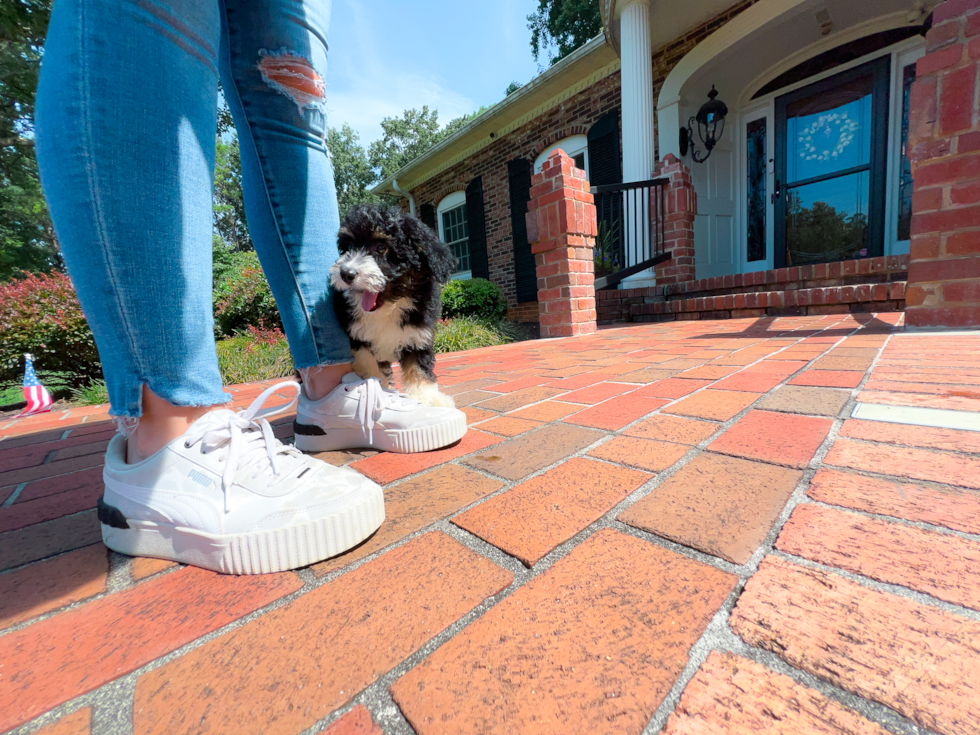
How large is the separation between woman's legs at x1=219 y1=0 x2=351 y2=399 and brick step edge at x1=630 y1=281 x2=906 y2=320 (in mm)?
4522

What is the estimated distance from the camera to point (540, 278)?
14.8ft

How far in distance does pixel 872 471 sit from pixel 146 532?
150cm

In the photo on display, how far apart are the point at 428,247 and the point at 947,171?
3049 mm

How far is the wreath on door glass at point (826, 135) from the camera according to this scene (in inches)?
228

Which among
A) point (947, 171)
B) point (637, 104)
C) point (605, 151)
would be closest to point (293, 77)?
point (947, 171)

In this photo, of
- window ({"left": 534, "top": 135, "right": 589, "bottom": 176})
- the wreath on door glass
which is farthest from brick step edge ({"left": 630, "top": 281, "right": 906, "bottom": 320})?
window ({"left": 534, "top": 135, "right": 589, "bottom": 176})

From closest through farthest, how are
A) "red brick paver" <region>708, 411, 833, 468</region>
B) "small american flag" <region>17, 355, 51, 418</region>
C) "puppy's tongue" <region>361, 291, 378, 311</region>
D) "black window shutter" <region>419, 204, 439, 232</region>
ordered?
"red brick paver" <region>708, 411, 833, 468</region> → "puppy's tongue" <region>361, 291, 378, 311</region> → "small american flag" <region>17, 355, 51, 418</region> → "black window shutter" <region>419, 204, 439, 232</region>

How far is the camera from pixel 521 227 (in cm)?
883

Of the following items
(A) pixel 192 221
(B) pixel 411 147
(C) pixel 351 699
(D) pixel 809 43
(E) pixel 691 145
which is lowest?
(C) pixel 351 699

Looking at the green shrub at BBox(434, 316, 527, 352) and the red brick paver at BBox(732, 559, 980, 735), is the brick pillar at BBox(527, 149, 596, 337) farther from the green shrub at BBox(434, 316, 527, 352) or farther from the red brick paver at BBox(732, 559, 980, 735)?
the red brick paver at BBox(732, 559, 980, 735)

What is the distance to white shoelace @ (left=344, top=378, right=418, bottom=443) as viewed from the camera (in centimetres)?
132

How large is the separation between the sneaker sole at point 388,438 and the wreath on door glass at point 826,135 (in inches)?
295

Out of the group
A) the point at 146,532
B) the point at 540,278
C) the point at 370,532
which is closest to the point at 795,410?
the point at 370,532

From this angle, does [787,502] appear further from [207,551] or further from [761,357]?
[761,357]
